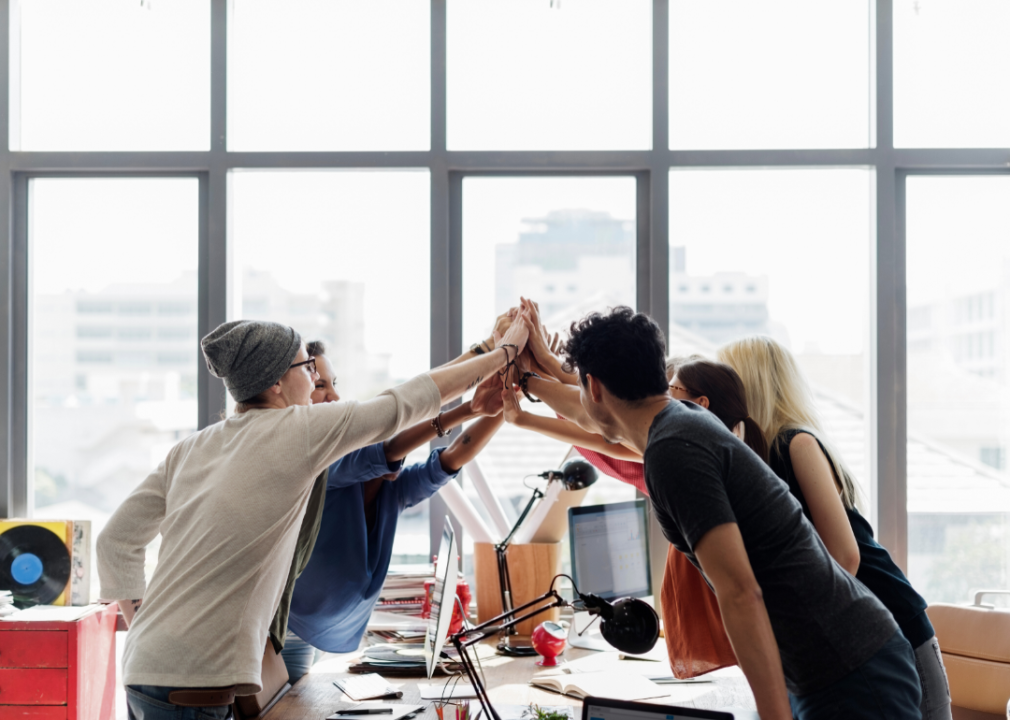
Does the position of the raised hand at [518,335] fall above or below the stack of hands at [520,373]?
above

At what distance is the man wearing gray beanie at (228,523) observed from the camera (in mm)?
1473

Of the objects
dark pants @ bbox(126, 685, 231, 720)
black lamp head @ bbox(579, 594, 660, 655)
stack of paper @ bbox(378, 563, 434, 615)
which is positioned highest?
black lamp head @ bbox(579, 594, 660, 655)

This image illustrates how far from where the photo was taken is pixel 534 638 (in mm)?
2375

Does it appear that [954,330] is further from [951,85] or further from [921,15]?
[921,15]

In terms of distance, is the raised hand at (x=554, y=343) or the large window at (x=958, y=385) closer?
the raised hand at (x=554, y=343)

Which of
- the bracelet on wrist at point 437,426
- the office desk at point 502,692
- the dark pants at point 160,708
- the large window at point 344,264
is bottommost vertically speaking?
the office desk at point 502,692

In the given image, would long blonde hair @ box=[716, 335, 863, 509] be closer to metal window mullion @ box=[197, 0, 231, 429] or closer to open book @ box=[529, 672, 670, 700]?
open book @ box=[529, 672, 670, 700]

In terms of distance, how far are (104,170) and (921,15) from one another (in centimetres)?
353

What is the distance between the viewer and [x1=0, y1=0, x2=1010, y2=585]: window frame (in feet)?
10.0

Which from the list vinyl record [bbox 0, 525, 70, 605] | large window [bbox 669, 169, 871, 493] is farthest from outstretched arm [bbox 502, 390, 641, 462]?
vinyl record [bbox 0, 525, 70, 605]

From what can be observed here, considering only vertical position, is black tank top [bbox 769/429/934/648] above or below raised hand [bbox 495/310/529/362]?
below

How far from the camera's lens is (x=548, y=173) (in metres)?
3.15

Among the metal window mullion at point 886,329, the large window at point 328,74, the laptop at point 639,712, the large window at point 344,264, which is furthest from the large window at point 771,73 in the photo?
the laptop at point 639,712

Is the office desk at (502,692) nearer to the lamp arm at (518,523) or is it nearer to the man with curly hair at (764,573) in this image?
the lamp arm at (518,523)
